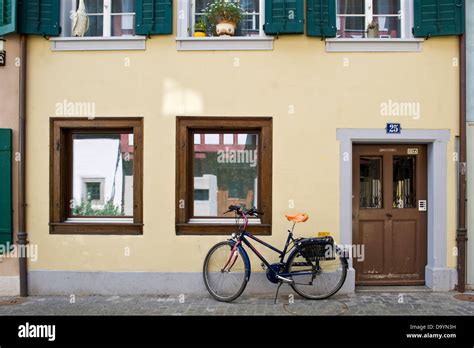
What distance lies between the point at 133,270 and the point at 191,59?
11.5 ft

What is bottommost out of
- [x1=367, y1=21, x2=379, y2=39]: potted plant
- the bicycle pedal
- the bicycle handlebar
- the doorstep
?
the doorstep

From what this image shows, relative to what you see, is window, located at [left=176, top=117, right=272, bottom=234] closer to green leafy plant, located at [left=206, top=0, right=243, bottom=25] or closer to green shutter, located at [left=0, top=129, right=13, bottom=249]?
green leafy plant, located at [left=206, top=0, right=243, bottom=25]

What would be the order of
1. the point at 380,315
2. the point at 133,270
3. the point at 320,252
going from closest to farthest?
the point at 380,315 → the point at 320,252 → the point at 133,270

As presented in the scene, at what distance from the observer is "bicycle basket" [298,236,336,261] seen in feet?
19.5

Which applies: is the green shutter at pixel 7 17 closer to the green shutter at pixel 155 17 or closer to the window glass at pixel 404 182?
the green shutter at pixel 155 17

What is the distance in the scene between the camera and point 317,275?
6.11m

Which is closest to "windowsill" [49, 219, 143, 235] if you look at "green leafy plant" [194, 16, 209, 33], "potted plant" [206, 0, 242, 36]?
"green leafy plant" [194, 16, 209, 33]

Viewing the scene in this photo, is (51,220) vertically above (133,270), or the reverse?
(51,220)

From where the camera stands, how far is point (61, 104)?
6410 millimetres

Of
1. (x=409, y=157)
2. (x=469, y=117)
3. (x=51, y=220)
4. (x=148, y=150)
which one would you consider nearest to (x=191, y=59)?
(x=148, y=150)

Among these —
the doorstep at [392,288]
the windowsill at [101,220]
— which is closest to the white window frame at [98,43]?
the windowsill at [101,220]

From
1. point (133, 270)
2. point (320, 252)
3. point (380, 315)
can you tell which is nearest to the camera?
point (380, 315)

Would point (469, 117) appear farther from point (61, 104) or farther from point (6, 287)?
point (6, 287)

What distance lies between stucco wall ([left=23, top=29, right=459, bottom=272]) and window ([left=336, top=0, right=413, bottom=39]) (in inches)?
23.6
